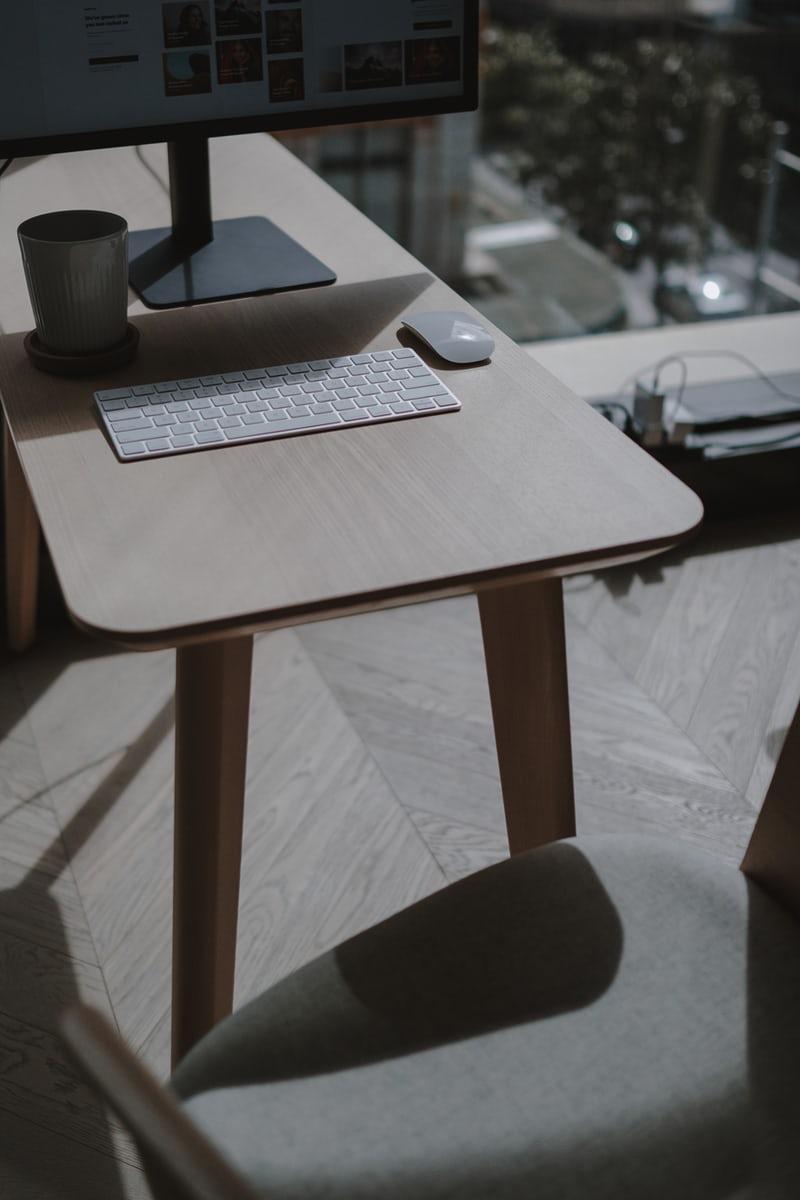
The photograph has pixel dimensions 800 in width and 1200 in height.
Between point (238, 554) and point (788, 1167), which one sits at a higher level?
point (238, 554)

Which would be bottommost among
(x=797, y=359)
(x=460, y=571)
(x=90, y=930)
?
(x=90, y=930)

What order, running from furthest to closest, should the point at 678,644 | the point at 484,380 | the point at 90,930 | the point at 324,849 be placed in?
the point at 678,644, the point at 324,849, the point at 90,930, the point at 484,380

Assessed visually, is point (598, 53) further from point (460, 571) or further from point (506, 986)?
point (506, 986)

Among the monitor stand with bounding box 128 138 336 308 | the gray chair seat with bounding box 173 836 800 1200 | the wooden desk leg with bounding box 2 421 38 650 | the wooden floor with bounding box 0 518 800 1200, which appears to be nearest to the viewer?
the gray chair seat with bounding box 173 836 800 1200

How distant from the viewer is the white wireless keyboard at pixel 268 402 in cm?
96

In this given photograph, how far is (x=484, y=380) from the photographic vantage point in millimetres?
1069

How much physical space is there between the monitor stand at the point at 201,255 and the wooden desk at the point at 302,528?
29 millimetres

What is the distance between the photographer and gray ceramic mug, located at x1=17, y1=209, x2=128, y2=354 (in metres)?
1.00

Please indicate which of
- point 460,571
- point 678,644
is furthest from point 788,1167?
point 678,644

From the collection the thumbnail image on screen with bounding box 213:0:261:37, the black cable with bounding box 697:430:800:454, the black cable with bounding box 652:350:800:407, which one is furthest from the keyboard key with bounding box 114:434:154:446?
the black cable with bounding box 652:350:800:407

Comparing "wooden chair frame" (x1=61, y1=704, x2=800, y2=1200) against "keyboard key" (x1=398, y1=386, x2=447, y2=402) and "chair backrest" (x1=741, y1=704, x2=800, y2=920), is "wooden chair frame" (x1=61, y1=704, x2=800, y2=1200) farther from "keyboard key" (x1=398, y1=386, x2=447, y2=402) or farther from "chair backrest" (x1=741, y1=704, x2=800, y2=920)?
"keyboard key" (x1=398, y1=386, x2=447, y2=402)

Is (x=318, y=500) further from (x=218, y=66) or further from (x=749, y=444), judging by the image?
(x=749, y=444)

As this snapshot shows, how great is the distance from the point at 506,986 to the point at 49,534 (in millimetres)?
451

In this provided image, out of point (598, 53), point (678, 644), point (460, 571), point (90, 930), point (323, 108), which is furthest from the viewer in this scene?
point (598, 53)
